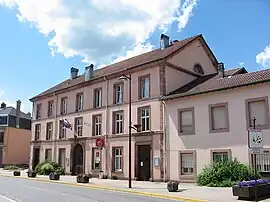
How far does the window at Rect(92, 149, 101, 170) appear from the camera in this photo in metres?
31.0

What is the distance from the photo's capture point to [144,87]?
93.2ft


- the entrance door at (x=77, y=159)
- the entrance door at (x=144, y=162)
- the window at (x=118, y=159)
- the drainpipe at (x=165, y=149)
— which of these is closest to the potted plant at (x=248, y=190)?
the drainpipe at (x=165, y=149)

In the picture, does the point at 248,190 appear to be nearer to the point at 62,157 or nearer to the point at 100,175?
the point at 100,175

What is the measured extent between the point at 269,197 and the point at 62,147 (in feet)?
82.6

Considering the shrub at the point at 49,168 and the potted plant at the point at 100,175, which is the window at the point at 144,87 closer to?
the potted plant at the point at 100,175

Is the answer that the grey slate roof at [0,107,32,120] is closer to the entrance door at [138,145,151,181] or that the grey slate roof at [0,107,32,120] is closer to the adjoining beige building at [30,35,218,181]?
the adjoining beige building at [30,35,218,181]

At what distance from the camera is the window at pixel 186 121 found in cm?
2424

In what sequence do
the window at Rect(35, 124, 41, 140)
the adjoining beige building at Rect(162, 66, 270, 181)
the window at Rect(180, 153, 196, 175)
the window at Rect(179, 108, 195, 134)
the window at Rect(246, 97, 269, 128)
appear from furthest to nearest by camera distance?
1. the window at Rect(35, 124, 41, 140)
2. the window at Rect(179, 108, 195, 134)
3. the window at Rect(180, 153, 196, 175)
4. the adjoining beige building at Rect(162, 66, 270, 181)
5. the window at Rect(246, 97, 269, 128)

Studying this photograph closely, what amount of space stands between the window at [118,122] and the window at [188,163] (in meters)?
6.99

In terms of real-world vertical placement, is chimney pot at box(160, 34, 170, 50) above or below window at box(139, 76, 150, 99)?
above

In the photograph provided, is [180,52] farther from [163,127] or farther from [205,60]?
[163,127]

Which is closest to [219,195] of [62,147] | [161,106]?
[161,106]

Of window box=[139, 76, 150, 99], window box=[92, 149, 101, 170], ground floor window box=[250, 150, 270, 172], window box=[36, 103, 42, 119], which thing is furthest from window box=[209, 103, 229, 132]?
window box=[36, 103, 42, 119]

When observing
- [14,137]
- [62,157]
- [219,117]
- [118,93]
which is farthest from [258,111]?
[14,137]
